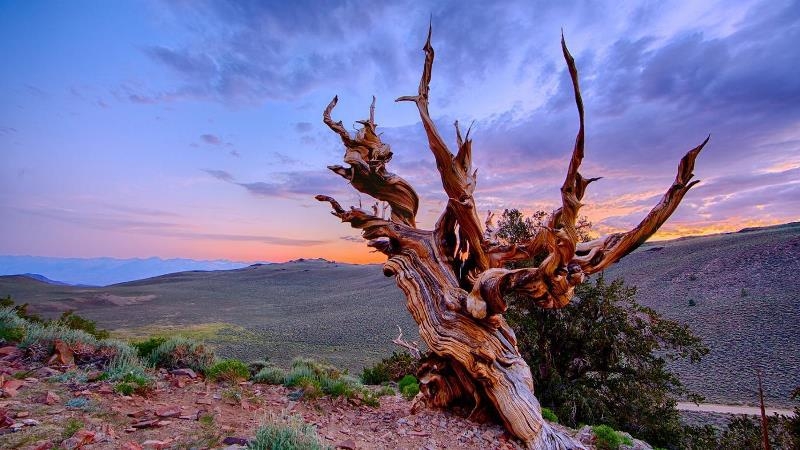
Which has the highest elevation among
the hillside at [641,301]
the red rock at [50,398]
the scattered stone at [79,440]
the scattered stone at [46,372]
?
the scattered stone at [46,372]

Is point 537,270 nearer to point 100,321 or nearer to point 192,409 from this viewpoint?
point 192,409

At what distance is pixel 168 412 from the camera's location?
5.28 m

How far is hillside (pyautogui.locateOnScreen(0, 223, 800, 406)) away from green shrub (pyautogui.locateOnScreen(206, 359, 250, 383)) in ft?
58.4

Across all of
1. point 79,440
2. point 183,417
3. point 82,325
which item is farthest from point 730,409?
point 82,325

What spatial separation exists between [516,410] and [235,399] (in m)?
4.25

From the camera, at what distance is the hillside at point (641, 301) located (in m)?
23.4

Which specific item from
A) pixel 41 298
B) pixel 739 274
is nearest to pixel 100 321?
pixel 41 298

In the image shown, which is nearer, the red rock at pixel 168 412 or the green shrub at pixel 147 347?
the red rock at pixel 168 412

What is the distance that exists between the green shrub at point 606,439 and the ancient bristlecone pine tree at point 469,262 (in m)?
1.16

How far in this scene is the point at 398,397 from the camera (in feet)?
28.6

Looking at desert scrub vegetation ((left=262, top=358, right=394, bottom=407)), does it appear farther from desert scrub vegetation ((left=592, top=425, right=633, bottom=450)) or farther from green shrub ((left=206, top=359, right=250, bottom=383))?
desert scrub vegetation ((left=592, top=425, right=633, bottom=450))

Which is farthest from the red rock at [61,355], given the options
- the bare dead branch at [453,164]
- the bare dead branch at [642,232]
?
the bare dead branch at [642,232]

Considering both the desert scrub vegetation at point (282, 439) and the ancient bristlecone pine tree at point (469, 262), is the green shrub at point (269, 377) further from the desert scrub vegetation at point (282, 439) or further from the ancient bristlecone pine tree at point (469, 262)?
the desert scrub vegetation at point (282, 439)

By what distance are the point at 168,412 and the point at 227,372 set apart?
2.19 m
